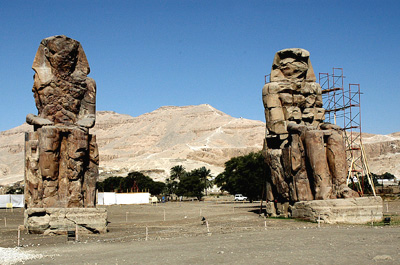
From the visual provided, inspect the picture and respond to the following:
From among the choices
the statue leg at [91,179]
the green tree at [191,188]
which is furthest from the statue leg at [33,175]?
the green tree at [191,188]

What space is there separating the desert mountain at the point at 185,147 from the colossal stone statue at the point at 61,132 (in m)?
77.6

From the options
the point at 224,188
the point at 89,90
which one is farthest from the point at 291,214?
the point at 224,188

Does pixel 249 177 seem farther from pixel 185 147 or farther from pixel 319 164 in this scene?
pixel 185 147

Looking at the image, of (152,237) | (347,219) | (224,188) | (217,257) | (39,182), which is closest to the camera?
(217,257)

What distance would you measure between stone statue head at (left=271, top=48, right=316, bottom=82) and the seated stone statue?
7408 millimetres

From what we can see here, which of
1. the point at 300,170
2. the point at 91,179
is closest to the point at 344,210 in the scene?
the point at 300,170

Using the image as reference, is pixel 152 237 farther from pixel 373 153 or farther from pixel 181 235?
pixel 373 153

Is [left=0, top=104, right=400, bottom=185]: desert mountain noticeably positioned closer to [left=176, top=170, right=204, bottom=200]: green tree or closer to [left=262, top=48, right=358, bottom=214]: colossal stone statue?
[left=176, top=170, right=204, bottom=200]: green tree

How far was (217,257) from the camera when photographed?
30.0 feet

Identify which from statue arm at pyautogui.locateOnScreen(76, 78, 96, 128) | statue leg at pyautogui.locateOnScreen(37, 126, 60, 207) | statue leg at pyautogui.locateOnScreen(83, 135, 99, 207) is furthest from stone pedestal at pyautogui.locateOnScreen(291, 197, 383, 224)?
statue leg at pyautogui.locateOnScreen(37, 126, 60, 207)

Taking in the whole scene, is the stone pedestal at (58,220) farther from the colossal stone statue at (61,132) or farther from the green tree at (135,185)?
the green tree at (135,185)

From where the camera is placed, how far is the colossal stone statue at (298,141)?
16.0m

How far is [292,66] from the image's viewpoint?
757 inches

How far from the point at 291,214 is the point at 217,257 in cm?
851
